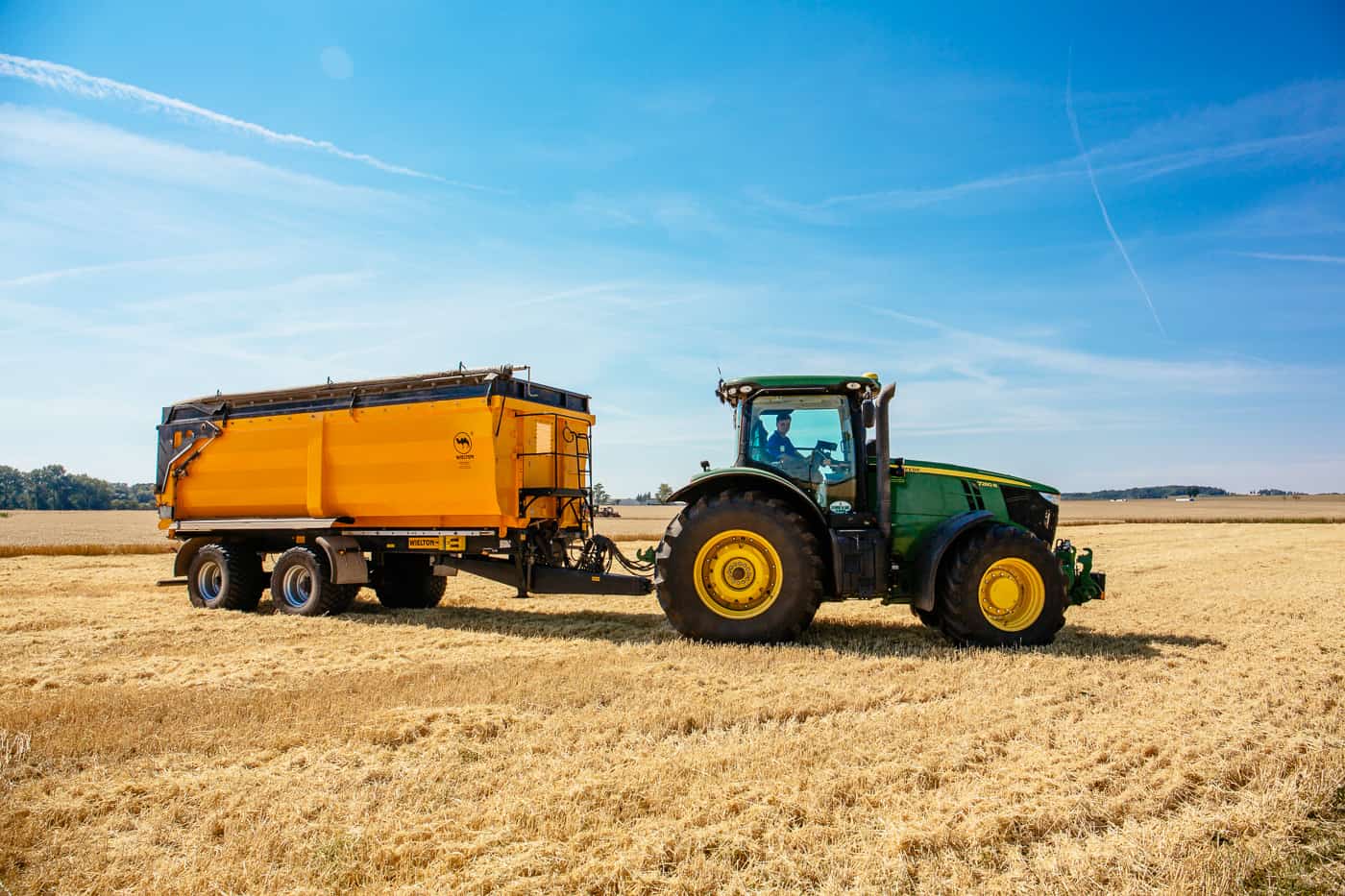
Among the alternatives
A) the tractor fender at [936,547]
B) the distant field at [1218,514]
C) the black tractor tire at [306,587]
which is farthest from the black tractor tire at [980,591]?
the distant field at [1218,514]

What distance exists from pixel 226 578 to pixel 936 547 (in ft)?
30.8

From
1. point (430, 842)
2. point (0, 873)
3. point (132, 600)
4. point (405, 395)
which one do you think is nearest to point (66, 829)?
point (0, 873)

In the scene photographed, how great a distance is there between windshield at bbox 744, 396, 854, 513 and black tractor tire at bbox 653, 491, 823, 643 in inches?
14.9

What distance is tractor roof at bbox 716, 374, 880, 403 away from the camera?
834 cm

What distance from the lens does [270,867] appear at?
3418 millimetres

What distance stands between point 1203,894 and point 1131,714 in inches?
101

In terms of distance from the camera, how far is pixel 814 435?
27.6ft

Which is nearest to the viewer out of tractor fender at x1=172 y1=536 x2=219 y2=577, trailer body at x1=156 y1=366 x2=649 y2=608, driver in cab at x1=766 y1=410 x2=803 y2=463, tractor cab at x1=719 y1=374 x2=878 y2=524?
tractor cab at x1=719 y1=374 x2=878 y2=524

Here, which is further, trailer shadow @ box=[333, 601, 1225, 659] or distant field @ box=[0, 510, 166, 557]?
distant field @ box=[0, 510, 166, 557]

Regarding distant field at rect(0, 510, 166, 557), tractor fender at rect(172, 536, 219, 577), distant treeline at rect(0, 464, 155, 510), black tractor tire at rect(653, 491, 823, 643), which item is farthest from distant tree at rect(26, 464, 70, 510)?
black tractor tire at rect(653, 491, 823, 643)

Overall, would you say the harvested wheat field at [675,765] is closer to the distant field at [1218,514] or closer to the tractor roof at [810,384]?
the tractor roof at [810,384]

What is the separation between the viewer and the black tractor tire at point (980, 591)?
782 centimetres

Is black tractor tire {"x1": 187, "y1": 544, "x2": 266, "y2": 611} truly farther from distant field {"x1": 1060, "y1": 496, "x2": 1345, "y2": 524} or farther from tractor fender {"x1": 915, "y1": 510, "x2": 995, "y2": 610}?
distant field {"x1": 1060, "y1": 496, "x2": 1345, "y2": 524}

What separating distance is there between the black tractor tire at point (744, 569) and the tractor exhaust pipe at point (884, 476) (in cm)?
64
